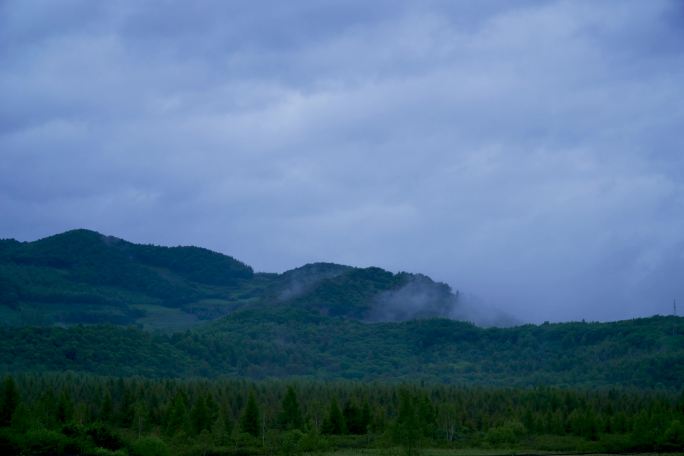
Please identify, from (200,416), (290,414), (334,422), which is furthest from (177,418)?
(334,422)

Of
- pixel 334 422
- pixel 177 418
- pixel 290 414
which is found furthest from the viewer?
pixel 290 414

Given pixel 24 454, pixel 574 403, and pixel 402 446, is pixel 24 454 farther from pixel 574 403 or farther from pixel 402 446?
pixel 574 403

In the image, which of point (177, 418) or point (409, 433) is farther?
point (177, 418)

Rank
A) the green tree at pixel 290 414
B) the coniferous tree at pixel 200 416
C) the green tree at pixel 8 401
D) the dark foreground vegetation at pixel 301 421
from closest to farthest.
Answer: the dark foreground vegetation at pixel 301 421
the green tree at pixel 8 401
the coniferous tree at pixel 200 416
the green tree at pixel 290 414

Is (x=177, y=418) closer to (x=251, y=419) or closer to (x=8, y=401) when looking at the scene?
(x=251, y=419)

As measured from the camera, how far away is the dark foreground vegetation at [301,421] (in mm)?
130500

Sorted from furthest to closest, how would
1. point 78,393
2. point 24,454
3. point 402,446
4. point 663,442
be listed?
point 78,393 → point 663,442 → point 402,446 → point 24,454

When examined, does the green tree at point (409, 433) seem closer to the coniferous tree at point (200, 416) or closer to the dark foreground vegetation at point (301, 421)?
the dark foreground vegetation at point (301, 421)

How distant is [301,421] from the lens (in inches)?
6614

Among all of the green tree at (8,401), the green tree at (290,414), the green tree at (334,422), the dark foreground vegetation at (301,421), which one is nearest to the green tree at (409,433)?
the dark foreground vegetation at (301,421)

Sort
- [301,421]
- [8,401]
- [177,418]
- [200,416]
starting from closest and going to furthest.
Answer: [8,401] < [177,418] < [200,416] < [301,421]

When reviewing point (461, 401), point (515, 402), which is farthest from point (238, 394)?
point (515, 402)

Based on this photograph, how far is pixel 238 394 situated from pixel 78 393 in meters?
32.0

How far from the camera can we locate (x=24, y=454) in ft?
391
